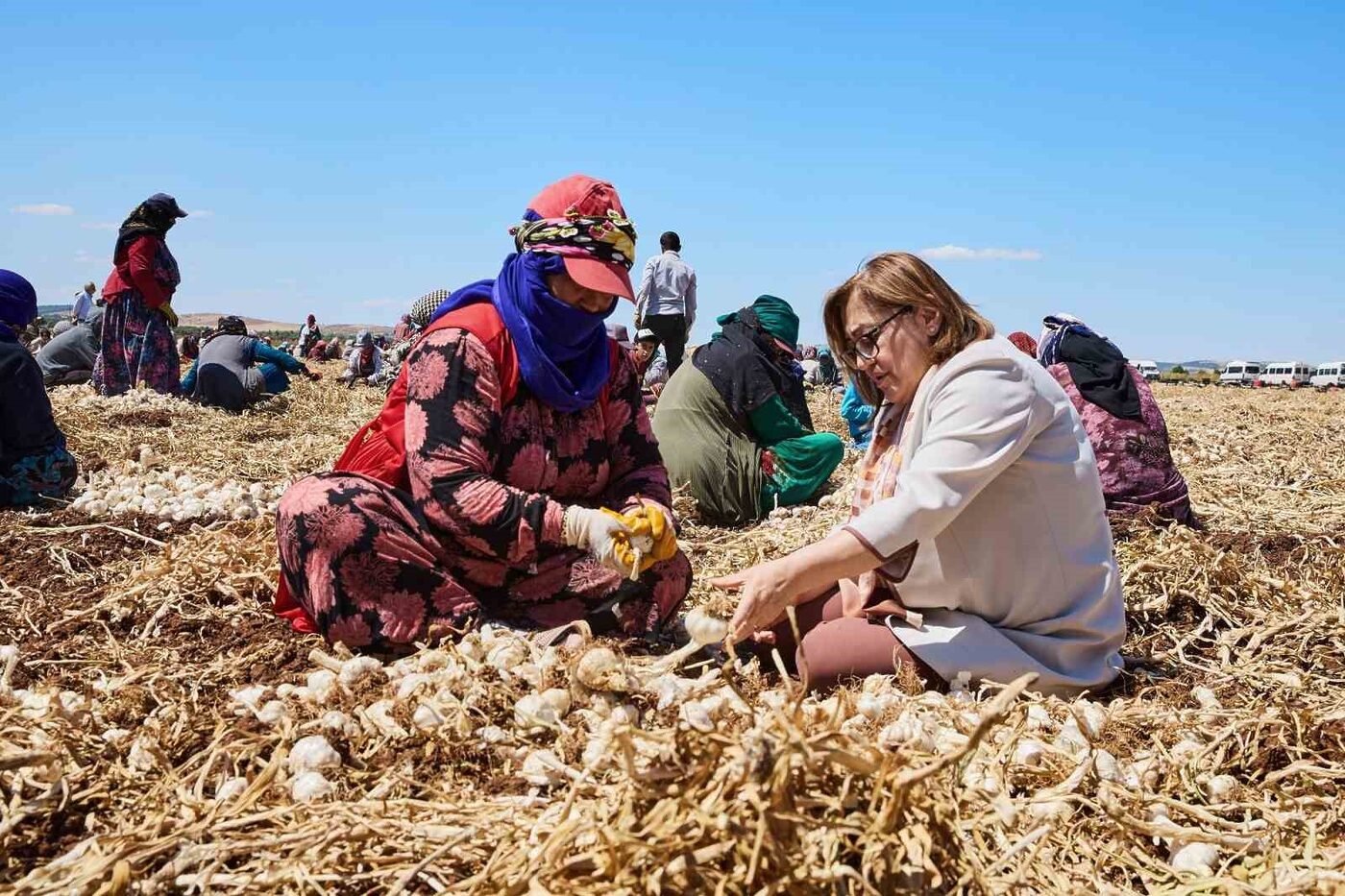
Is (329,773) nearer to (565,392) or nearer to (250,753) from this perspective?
(250,753)

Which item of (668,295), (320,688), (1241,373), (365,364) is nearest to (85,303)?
(365,364)

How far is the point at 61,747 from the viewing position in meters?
1.99

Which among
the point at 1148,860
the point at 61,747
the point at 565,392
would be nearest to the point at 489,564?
the point at 565,392

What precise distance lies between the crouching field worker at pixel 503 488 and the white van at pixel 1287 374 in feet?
110

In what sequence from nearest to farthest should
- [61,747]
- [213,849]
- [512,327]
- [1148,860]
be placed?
[213,849] < [1148,860] < [61,747] < [512,327]

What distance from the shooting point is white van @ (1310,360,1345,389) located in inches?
1335

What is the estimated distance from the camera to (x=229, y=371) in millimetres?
9211

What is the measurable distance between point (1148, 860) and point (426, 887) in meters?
1.16

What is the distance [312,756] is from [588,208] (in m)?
1.56

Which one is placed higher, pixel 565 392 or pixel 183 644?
pixel 565 392

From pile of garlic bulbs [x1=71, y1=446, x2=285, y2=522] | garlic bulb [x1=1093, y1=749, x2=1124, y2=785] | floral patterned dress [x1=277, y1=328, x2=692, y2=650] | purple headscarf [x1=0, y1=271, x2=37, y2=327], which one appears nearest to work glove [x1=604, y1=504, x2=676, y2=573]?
floral patterned dress [x1=277, y1=328, x2=692, y2=650]

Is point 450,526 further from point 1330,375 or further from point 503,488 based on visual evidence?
point 1330,375

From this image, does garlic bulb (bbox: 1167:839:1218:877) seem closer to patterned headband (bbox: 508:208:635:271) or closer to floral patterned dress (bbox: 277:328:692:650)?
floral patterned dress (bbox: 277:328:692:650)

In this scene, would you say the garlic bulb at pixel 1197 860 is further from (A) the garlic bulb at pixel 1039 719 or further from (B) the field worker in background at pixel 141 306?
(B) the field worker in background at pixel 141 306
